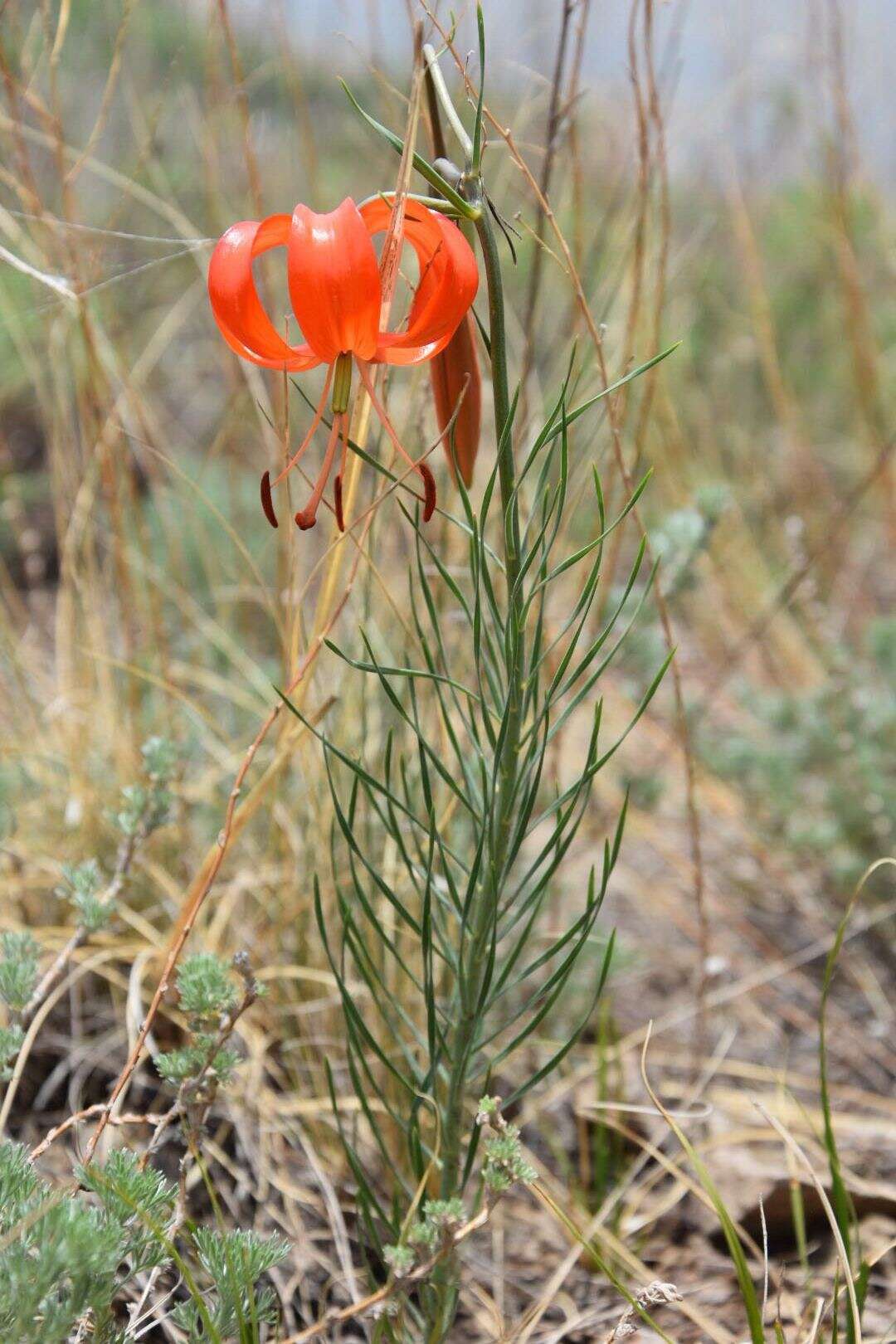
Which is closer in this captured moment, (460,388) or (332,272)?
(332,272)

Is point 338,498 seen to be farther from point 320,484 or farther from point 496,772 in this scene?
point 496,772

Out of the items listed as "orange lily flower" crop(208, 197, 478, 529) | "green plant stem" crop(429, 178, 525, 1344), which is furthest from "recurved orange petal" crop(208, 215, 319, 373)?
"green plant stem" crop(429, 178, 525, 1344)

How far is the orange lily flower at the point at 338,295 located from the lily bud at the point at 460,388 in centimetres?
3

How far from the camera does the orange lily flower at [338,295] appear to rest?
578 millimetres

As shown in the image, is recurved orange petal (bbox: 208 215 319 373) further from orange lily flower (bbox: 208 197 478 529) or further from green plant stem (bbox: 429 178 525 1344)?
green plant stem (bbox: 429 178 525 1344)

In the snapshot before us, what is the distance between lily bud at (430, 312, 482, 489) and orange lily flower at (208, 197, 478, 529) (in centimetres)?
3

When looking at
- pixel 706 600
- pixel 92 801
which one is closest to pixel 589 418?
pixel 706 600

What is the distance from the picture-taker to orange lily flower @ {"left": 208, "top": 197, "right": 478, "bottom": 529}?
578 mm

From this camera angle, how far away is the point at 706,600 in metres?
2.56

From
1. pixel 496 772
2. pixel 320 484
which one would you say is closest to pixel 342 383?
pixel 320 484

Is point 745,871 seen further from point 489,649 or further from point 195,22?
point 195,22

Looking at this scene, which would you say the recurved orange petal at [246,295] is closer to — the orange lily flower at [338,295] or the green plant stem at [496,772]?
the orange lily flower at [338,295]

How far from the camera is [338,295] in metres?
0.59

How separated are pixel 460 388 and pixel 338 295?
131 mm
